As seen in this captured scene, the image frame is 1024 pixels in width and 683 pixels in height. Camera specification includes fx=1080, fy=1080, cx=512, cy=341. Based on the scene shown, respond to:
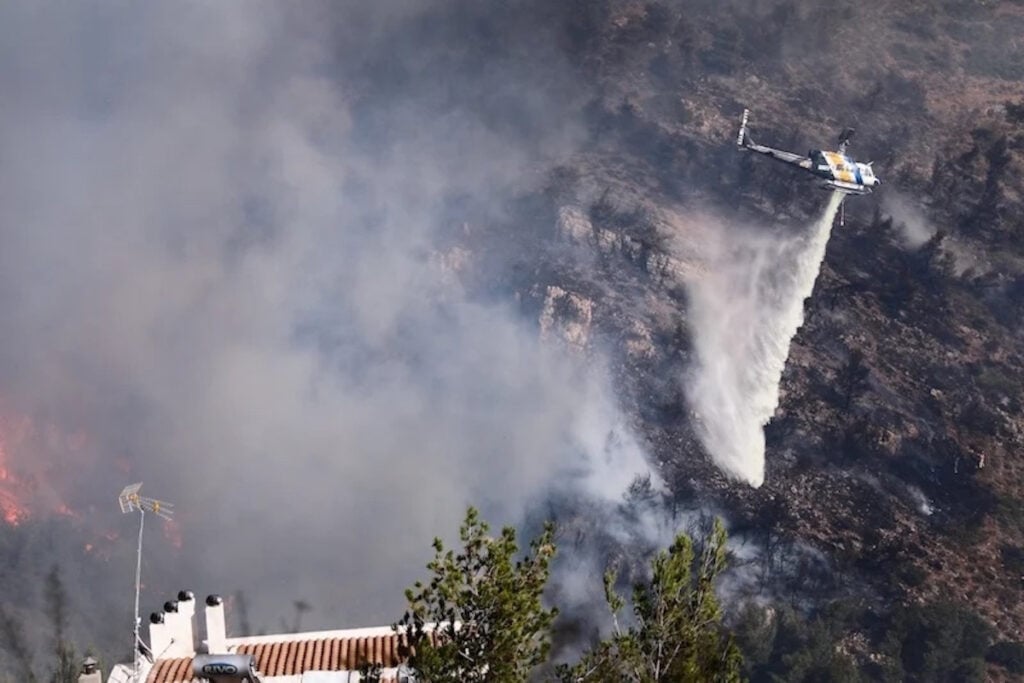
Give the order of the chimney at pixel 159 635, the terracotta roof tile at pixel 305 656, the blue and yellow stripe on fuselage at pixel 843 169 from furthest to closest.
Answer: the blue and yellow stripe on fuselage at pixel 843 169, the chimney at pixel 159 635, the terracotta roof tile at pixel 305 656

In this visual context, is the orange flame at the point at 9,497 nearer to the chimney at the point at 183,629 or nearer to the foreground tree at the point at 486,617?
the chimney at the point at 183,629

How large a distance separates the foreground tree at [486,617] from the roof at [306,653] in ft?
40.9

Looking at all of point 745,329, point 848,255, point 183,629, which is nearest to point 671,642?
point 183,629


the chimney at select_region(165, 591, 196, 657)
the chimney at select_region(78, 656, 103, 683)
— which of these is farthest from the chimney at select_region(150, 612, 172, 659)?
the chimney at select_region(78, 656, 103, 683)

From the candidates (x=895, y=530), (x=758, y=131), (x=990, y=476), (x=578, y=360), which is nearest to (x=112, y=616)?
(x=578, y=360)

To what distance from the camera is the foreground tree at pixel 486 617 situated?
3100 cm

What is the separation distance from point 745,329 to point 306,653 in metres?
68.5

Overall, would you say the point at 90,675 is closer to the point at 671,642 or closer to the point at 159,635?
the point at 159,635

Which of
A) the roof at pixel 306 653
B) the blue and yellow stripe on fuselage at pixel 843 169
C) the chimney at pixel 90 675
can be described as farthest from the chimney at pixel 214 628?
the blue and yellow stripe on fuselage at pixel 843 169

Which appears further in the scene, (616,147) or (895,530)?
(616,147)

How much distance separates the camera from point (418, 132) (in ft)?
407

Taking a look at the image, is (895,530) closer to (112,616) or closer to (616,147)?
(616,147)

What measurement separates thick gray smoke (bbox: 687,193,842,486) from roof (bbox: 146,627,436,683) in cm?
5284

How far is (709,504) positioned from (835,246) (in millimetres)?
36961
